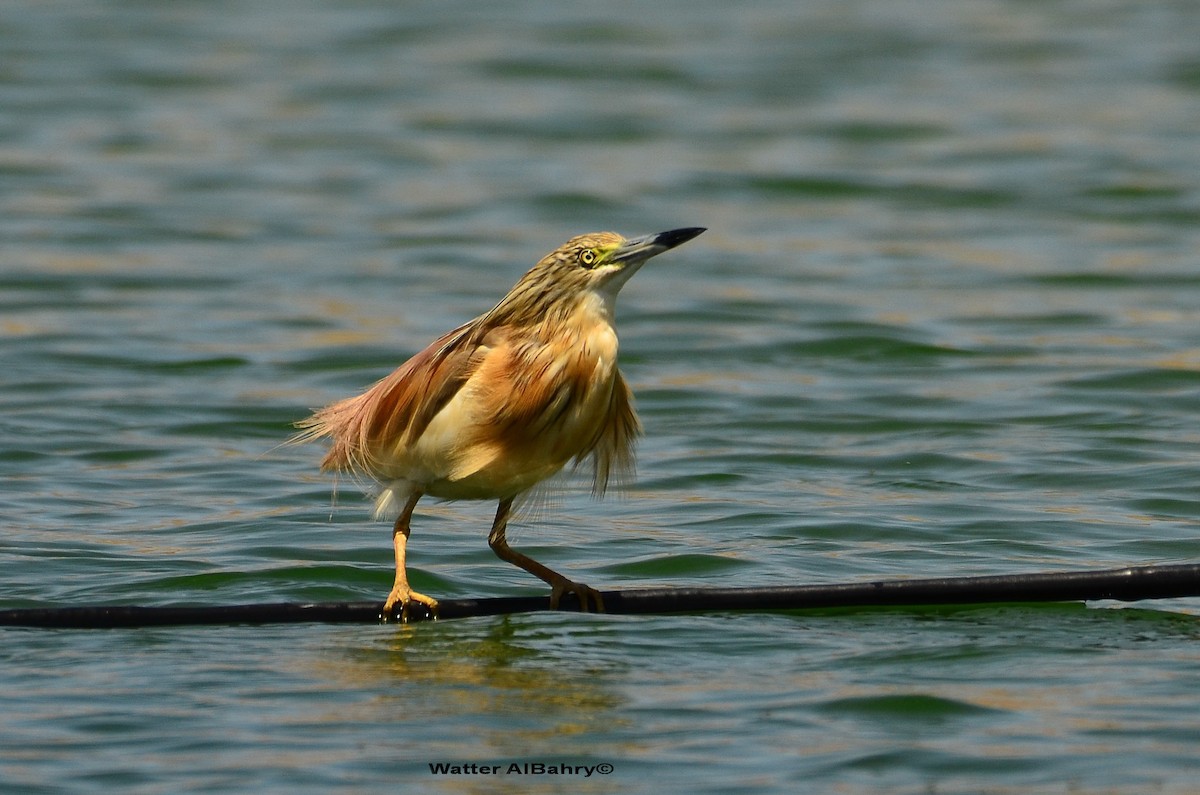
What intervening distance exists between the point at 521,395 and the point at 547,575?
2.49 feet

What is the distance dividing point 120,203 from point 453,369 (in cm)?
1105

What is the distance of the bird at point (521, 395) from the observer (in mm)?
6922

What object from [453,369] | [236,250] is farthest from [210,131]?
[453,369]

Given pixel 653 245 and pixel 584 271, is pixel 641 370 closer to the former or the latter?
pixel 584 271

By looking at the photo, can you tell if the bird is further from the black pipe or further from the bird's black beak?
the black pipe

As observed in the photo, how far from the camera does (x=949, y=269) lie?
15477 millimetres

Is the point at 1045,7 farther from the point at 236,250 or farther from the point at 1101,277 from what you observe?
the point at 236,250

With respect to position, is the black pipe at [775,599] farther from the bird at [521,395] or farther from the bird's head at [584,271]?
the bird's head at [584,271]

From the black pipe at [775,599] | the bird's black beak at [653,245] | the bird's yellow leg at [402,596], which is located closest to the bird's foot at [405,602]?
the bird's yellow leg at [402,596]

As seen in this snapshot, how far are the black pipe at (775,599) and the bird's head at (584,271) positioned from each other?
41.4 inches

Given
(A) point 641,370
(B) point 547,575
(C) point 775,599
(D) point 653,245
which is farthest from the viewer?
(A) point 641,370

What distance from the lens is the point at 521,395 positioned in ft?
22.7

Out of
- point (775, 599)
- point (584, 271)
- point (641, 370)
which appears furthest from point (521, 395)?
point (641, 370)

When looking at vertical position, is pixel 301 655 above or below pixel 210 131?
below
